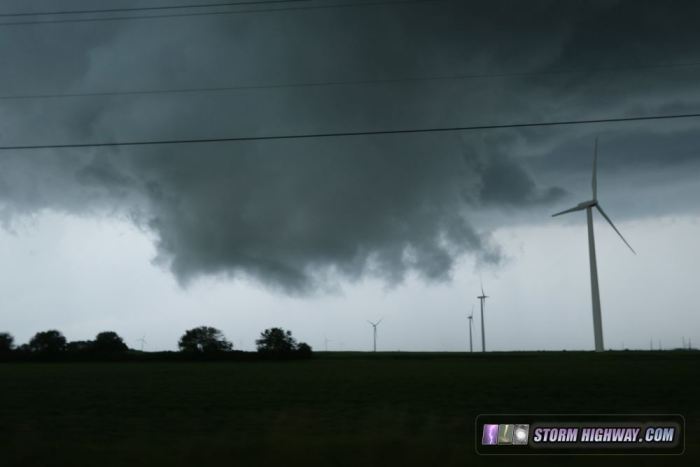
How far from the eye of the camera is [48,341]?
175375 millimetres

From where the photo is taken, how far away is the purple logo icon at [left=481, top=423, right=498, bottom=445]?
42.3 feet

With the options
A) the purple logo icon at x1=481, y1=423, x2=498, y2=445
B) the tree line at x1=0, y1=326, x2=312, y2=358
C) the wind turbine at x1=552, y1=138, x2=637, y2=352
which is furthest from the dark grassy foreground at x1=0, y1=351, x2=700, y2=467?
the tree line at x1=0, y1=326, x2=312, y2=358

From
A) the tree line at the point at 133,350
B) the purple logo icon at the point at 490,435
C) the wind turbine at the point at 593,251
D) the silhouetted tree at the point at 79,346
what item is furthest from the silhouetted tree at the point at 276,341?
the purple logo icon at the point at 490,435

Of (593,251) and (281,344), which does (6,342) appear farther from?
(593,251)

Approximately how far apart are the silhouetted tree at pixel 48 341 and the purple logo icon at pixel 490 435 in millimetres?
180613

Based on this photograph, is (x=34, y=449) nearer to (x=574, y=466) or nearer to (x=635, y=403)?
(x=574, y=466)

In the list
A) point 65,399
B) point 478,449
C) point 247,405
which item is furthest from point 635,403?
point 65,399

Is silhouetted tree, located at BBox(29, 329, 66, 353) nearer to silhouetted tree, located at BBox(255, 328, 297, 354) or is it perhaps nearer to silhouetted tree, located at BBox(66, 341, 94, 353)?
silhouetted tree, located at BBox(66, 341, 94, 353)

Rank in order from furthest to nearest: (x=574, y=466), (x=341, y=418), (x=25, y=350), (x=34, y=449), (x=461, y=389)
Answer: (x=25, y=350)
(x=461, y=389)
(x=341, y=418)
(x=34, y=449)
(x=574, y=466)

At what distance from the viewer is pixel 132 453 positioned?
12.6 metres

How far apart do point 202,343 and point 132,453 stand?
596 ft

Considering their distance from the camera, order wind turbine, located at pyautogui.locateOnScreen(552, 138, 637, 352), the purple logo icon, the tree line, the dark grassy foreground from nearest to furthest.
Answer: the dark grassy foreground, the purple logo icon, wind turbine, located at pyautogui.locateOnScreen(552, 138, 637, 352), the tree line

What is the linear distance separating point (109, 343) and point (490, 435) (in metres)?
186

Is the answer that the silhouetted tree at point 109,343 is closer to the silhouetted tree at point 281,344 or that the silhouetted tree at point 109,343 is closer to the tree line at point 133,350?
the tree line at point 133,350
